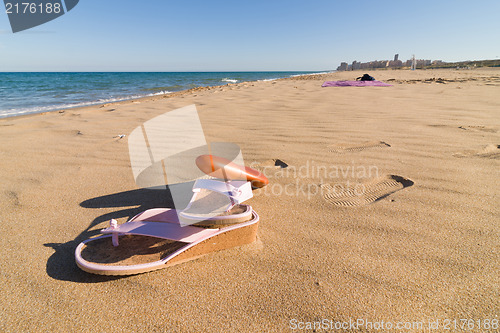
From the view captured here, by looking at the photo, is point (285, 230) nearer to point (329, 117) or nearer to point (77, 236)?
point (77, 236)

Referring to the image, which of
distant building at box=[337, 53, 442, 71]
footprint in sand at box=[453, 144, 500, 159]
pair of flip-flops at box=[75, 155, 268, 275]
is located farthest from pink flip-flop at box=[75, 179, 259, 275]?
distant building at box=[337, 53, 442, 71]

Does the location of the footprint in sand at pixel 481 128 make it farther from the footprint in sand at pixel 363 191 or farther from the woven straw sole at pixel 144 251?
the woven straw sole at pixel 144 251

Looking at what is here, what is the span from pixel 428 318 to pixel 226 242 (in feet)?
3.04

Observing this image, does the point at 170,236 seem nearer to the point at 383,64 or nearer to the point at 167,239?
the point at 167,239

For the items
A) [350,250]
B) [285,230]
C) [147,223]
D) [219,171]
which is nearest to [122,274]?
[147,223]

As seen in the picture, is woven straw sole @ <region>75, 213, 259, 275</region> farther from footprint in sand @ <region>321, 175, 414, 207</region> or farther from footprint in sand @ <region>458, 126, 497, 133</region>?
footprint in sand @ <region>458, 126, 497, 133</region>

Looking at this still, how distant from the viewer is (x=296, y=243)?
1427 millimetres

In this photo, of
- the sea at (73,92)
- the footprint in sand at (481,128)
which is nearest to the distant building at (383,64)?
the sea at (73,92)

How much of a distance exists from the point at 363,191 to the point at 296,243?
84 centimetres

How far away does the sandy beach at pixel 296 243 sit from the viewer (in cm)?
102

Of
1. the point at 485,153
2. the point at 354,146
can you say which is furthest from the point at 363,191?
the point at 485,153

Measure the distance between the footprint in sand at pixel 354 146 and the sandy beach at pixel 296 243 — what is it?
0.07 ft

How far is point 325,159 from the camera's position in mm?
2566

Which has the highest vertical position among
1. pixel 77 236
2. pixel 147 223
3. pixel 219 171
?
pixel 219 171
